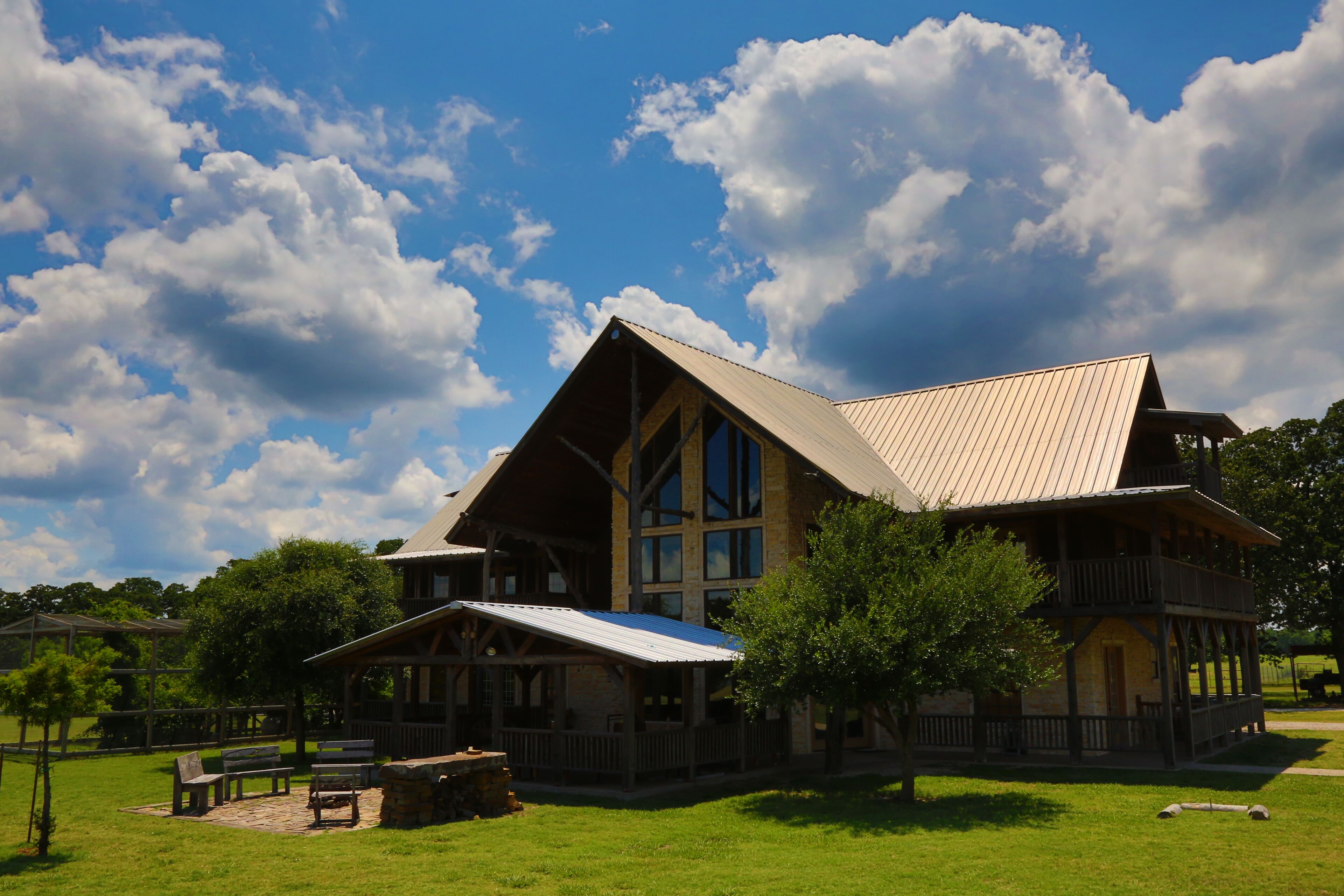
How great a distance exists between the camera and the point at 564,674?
18.4 m

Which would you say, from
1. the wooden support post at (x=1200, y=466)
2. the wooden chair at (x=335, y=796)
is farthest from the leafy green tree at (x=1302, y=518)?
the wooden chair at (x=335, y=796)

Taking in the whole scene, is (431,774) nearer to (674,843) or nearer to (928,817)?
(674,843)

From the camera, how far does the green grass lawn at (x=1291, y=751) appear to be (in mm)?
19875

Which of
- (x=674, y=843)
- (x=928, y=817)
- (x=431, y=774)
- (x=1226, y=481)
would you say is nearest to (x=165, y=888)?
(x=431, y=774)

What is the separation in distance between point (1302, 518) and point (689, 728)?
33034mm

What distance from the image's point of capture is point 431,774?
47.9 feet

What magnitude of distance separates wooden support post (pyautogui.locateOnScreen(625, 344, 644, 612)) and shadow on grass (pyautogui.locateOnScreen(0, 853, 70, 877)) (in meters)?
12.4

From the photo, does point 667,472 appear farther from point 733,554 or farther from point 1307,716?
point 1307,716

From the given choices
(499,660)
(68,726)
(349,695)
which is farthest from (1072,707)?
(68,726)

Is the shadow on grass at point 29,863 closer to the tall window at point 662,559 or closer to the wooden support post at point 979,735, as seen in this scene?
the tall window at point 662,559

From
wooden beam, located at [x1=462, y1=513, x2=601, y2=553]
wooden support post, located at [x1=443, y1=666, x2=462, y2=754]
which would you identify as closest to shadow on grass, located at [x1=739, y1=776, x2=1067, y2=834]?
wooden support post, located at [x1=443, y1=666, x2=462, y2=754]

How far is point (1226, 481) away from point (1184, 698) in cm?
2658

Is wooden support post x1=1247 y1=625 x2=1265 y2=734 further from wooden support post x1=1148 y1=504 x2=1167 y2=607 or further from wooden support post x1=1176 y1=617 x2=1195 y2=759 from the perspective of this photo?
wooden support post x1=1148 y1=504 x2=1167 y2=607

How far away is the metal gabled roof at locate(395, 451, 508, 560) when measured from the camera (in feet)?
106
